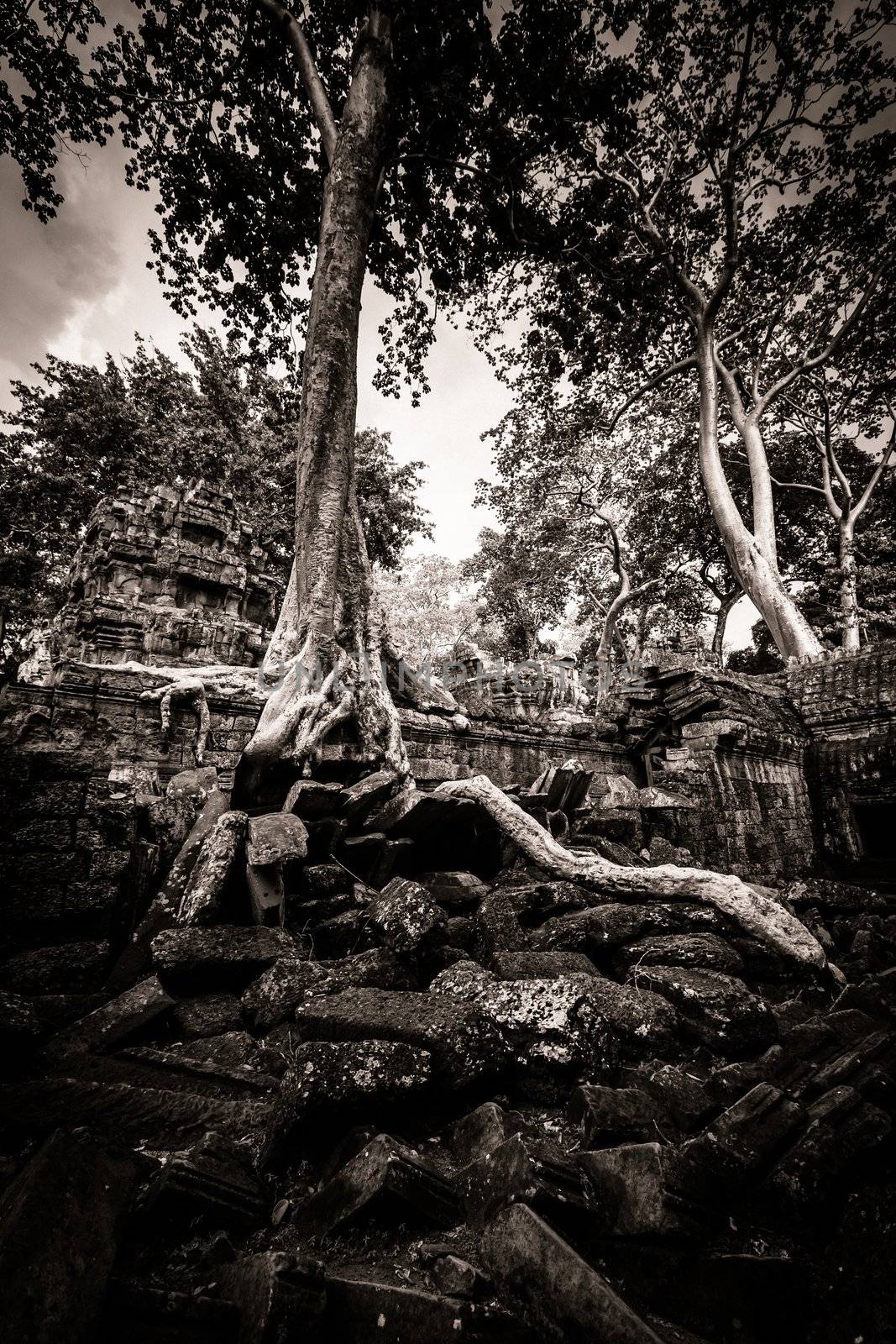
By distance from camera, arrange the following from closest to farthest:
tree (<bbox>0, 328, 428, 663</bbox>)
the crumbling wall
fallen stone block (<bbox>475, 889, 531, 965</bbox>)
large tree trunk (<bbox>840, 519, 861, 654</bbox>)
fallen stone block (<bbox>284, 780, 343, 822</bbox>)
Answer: fallen stone block (<bbox>475, 889, 531, 965</bbox>), fallen stone block (<bbox>284, 780, 343, 822</bbox>), the crumbling wall, large tree trunk (<bbox>840, 519, 861, 654</bbox>), tree (<bbox>0, 328, 428, 663</bbox>)

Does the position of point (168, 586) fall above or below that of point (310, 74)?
below

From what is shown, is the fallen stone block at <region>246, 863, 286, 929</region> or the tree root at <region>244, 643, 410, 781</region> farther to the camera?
the tree root at <region>244, 643, 410, 781</region>

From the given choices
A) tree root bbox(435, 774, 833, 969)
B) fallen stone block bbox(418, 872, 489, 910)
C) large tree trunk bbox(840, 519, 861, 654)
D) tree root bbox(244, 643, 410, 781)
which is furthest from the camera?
large tree trunk bbox(840, 519, 861, 654)

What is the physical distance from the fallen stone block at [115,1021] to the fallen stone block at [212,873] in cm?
40

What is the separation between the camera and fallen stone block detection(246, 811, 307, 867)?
2.59 m

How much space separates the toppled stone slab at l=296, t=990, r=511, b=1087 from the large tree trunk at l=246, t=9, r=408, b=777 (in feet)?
6.82

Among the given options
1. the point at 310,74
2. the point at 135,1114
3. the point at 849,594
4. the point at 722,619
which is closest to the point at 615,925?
the point at 135,1114

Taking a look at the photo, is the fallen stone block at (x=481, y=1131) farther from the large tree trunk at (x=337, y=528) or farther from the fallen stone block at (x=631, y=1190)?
the large tree trunk at (x=337, y=528)

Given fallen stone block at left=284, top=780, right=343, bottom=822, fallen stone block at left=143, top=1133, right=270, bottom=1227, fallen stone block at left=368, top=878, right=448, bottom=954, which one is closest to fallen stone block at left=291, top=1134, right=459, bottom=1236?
fallen stone block at left=143, top=1133, right=270, bottom=1227

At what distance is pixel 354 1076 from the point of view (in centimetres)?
150

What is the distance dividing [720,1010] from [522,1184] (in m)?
1.21

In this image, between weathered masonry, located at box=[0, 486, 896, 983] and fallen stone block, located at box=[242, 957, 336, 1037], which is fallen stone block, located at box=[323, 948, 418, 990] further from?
weathered masonry, located at box=[0, 486, 896, 983]

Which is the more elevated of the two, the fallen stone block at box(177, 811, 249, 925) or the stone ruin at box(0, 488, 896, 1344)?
the fallen stone block at box(177, 811, 249, 925)

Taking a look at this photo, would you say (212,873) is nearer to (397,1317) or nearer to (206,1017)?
(206,1017)
